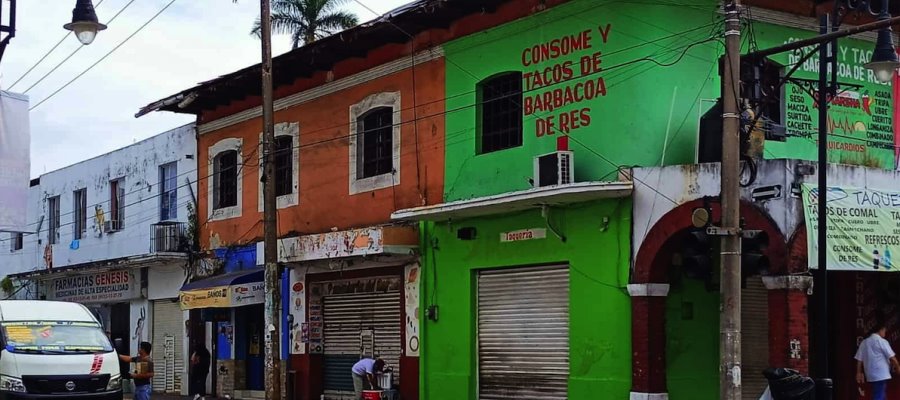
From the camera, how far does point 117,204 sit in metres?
31.9

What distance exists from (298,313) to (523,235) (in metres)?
7.42

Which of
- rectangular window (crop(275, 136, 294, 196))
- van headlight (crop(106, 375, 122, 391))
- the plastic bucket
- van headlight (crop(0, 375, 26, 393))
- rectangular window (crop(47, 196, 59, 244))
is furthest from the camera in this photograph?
rectangular window (crop(47, 196, 59, 244))

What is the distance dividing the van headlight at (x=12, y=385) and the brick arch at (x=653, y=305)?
9.48 metres

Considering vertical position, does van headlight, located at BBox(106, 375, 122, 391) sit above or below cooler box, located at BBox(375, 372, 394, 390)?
above

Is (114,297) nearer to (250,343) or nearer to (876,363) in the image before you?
(250,343)

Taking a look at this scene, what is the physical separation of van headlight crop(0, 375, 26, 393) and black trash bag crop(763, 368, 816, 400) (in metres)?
11.5

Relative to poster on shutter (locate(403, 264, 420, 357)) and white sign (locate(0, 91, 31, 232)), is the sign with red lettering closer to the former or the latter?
poster on shutter (locate(403, 264, 420, 357))

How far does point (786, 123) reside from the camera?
726 inches

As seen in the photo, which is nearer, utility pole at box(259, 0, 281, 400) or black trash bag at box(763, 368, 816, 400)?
black trash bag at box(763, 368, 816, 400)

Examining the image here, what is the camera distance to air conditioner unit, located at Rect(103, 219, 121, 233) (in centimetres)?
3159

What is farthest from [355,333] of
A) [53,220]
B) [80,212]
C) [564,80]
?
[53,220]

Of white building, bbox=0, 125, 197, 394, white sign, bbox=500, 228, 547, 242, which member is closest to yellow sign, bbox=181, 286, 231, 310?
white building, bbox=0, 125, 197, 394

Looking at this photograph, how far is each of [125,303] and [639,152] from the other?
63.9 ft

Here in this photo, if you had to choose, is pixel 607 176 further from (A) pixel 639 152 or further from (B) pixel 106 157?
(B) pixel 106 157
